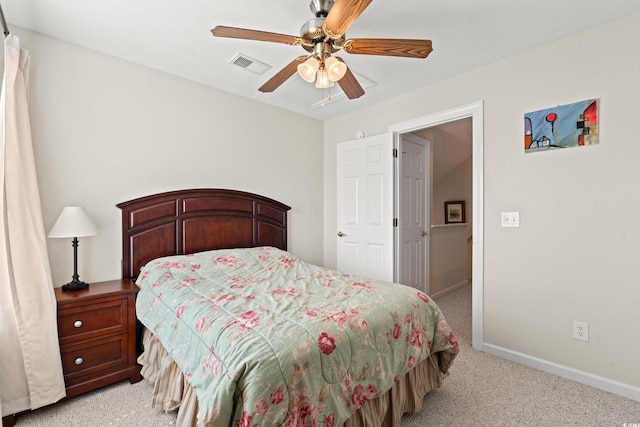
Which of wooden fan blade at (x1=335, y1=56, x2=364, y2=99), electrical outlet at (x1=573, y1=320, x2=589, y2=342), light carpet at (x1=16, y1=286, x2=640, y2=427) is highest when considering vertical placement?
wooden fan blade at (x1=335, y1=56, x2=364, y2=99)

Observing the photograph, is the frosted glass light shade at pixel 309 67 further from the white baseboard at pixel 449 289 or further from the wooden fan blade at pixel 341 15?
the white baseboard at pixel 449 289

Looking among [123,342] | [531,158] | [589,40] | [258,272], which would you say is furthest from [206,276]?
[589,40]

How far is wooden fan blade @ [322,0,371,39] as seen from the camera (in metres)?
1.29

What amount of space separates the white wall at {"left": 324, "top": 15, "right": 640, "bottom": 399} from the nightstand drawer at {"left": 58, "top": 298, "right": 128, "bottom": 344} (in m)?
2.89

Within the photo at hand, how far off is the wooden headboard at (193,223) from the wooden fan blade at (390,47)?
1.94m

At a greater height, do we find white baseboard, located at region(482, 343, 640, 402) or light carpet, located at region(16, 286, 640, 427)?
white baseboard, located at region(482, 343, 640, 402)

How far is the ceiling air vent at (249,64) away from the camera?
249 cm

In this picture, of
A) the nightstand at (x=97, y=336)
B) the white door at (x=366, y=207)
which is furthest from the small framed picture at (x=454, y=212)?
the nightstand at (x=97, y=336)

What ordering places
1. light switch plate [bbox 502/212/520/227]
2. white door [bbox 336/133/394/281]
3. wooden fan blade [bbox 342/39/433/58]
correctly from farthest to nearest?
white door [bbox 336/133/394/281] < light switch plate [bbox 502/212/520/227] < wooden fan blade [bbox 342/39/433/58]

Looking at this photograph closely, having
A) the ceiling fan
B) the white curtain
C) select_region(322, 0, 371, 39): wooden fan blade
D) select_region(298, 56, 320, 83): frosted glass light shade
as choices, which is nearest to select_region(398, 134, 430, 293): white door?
the ceiling fan

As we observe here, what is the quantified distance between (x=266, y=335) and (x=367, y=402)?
2.20 feet

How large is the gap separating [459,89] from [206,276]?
274 centimetres

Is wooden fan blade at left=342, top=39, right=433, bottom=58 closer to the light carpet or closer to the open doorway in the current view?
the open doorway

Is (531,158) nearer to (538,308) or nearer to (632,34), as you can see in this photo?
(632,34)
